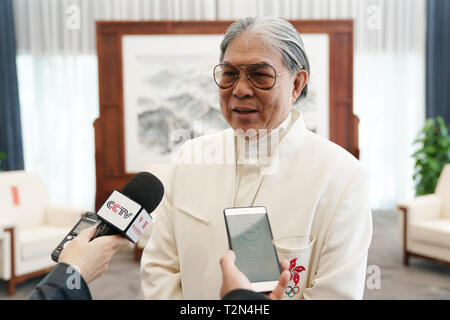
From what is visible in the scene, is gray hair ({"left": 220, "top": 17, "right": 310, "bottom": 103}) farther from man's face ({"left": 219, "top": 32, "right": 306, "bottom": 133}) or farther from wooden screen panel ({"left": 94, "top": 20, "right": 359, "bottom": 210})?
wooden screen panel ({"left": 94, "top": 20, "right": 359, "bottom": 210})

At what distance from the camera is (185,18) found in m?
5.47

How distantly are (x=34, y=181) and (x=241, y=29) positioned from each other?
3362mm

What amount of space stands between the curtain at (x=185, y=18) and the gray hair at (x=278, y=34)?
4.63 m

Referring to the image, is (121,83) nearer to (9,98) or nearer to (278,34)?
(9,98)

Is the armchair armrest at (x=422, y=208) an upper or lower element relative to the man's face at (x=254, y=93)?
lower

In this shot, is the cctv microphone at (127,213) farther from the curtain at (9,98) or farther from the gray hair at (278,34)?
the curtain at (9,98)

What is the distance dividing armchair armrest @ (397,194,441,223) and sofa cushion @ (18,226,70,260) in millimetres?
3108

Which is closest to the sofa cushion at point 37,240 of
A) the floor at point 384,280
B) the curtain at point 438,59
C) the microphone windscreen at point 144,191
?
the floor at point 384,280

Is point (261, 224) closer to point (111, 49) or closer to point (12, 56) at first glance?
point (111, 49)

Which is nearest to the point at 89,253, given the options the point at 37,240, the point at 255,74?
the point at 255,74

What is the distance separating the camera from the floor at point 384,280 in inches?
117

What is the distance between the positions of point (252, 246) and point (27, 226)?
3.38m
